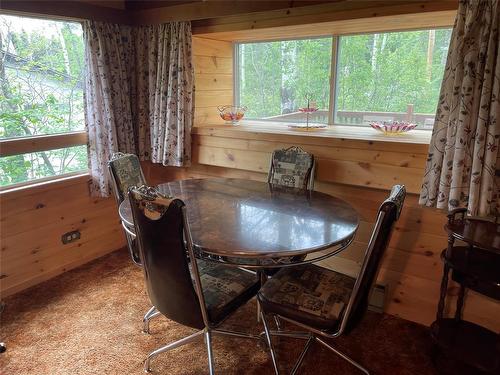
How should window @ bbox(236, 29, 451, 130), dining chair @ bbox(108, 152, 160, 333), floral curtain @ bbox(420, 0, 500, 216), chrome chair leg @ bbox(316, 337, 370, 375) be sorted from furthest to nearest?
window @ bbox(236, 29, 451, 130) → dining chair @ bbox(108, 152, 160, 333) → chrome chair leg @ bbox(316, 337, 370, 375) → floral curtain @ bbox(420, 0, 500, 216)

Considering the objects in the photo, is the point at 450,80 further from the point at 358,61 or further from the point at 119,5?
the point at 119,5

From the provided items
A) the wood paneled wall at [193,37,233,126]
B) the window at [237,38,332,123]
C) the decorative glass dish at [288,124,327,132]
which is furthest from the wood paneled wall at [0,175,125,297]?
the decorative glass dish at [288,124,327,132]

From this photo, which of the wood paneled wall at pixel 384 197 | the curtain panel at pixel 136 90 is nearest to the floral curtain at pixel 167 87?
the curtain panel at pixel 136 90

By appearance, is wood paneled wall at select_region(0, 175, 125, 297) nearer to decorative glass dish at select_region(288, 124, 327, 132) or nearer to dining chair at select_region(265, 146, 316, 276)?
dining chair at select_region(265, 146, 316, 276)

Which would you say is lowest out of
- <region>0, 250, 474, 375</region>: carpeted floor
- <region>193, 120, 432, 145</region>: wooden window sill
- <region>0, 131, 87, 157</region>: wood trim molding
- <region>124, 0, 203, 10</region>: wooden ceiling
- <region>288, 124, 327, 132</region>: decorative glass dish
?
<region>0, 250, 474, 375</region>: carpeted floor

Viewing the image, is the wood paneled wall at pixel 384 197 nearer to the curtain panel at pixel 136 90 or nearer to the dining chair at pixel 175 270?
the curtain panel at pixel 136 90

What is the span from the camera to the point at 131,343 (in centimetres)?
207

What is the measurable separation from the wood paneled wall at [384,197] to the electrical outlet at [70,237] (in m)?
1.51

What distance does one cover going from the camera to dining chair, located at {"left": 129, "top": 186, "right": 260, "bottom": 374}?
4.54 ft

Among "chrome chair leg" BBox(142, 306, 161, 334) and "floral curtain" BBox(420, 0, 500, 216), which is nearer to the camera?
"floral curtain" BBox(420, 0, 500, 216)

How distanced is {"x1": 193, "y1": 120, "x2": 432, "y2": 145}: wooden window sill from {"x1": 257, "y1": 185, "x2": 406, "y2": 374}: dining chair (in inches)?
29.4

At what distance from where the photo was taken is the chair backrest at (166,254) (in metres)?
1.38

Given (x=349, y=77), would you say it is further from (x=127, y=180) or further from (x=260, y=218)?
(x=127, y=180)

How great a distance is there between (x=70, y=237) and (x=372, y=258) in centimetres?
245
